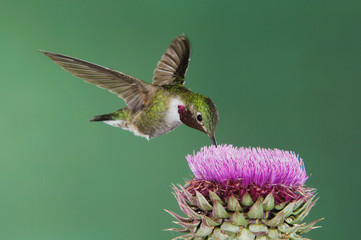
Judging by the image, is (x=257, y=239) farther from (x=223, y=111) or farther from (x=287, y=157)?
(x=223, y=111)

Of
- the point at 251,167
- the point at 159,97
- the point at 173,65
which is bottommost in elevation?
the point at 251,167

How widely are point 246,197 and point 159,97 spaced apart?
0.38 meters

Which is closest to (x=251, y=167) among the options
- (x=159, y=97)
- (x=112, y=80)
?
(x=159, y=97)

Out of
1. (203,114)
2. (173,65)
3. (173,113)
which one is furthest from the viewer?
(173,65)

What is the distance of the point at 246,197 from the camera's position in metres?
1.06

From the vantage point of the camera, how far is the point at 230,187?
1099mm

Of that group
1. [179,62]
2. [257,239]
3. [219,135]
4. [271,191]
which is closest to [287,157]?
[271,191]

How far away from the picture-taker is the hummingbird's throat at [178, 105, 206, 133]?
3.44 ft

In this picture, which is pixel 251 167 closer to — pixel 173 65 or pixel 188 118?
pixel 188 118

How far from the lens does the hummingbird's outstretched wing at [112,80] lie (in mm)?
985

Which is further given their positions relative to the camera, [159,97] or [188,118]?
[159,97]

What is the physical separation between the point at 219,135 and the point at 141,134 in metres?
0.80

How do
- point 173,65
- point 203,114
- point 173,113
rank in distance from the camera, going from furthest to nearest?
1. point 173,65
2. point 173,113
3. point 203,114

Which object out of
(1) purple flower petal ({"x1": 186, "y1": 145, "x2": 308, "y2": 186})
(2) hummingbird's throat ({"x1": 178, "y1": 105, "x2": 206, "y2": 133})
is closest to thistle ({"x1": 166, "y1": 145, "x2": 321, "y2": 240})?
(1) purple flower petal ({"x1": 186, "y1": 145, "x2": 308, "y2": 186})
